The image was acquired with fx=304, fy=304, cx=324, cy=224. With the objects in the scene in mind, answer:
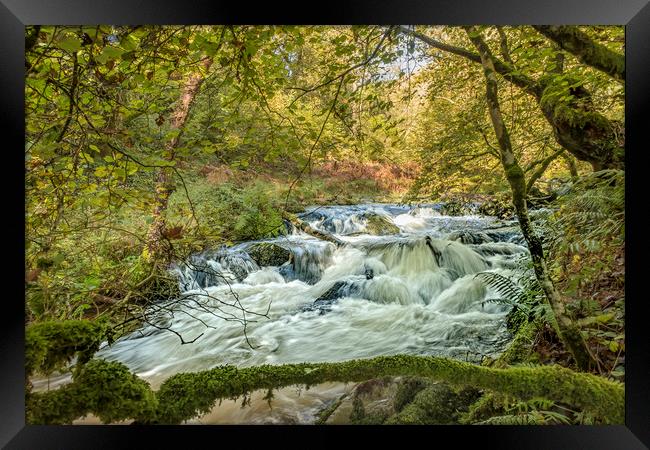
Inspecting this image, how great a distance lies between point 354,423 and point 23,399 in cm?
156

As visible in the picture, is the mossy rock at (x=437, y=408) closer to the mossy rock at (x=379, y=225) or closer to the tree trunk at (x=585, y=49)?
the mossy rock at (x=379, y=225)

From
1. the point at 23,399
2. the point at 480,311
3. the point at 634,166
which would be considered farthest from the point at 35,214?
the point at 634,166

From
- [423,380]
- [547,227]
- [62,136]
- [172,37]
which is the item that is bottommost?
[423,380]

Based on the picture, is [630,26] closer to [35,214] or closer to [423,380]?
[423,380]

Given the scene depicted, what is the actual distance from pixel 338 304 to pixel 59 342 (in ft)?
4.77

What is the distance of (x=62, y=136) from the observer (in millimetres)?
1454

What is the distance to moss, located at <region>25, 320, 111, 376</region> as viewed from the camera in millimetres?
1477

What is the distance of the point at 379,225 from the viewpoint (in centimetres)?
189

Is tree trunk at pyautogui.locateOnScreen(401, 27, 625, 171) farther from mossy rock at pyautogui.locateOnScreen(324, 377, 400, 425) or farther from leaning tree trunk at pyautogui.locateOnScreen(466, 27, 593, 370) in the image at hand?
mossy rock at pyautogui.locateOnScreen(324, 377, 400, 425)

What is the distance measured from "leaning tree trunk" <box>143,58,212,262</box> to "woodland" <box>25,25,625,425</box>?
16mm

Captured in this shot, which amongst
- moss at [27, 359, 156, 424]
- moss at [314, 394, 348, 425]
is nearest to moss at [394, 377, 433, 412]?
moss at [314, 394, 348, 425]

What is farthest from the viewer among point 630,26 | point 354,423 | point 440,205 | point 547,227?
point 440,205

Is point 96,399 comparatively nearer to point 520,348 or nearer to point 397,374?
point 397,374
